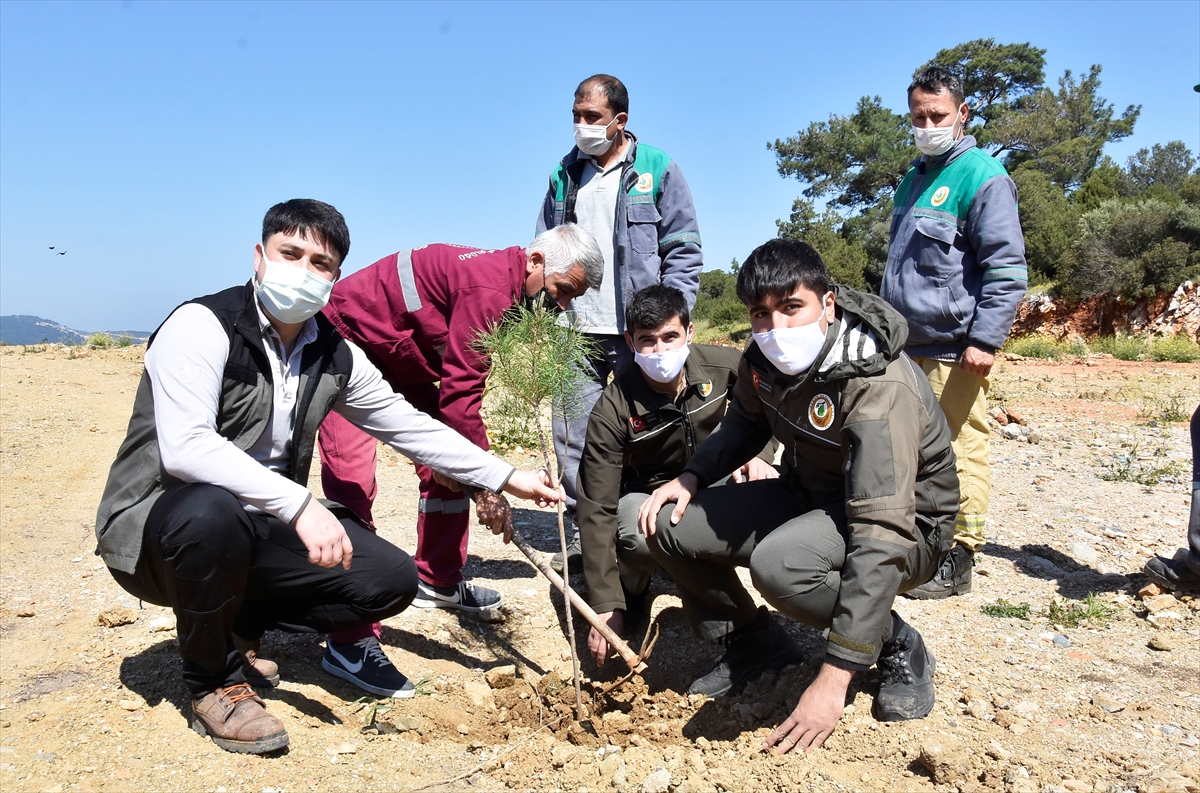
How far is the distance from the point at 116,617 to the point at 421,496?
1.30 m

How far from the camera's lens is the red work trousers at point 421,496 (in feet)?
11.3

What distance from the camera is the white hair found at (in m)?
3.28

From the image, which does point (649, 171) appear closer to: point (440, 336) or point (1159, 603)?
point (440, 336)

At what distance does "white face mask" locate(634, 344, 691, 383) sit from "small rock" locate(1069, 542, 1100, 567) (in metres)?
2.53

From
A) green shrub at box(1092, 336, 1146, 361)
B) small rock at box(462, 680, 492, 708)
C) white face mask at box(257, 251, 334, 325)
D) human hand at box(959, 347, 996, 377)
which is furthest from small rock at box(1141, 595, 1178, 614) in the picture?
green shrub at box(1092, 336, 1146, 361)

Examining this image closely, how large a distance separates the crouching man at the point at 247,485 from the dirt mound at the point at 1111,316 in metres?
18.8

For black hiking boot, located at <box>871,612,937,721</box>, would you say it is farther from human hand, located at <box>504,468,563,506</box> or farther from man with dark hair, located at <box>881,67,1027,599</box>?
human hand, located at <box>504,468,563,506</box>

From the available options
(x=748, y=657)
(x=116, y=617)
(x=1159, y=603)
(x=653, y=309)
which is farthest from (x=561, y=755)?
(x=1159, y=603)

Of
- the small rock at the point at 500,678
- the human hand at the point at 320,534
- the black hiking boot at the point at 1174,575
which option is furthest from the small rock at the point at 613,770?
the black hiking boot at the point at 1174,575

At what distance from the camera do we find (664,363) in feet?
10.9

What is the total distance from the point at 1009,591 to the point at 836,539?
5.76 ft

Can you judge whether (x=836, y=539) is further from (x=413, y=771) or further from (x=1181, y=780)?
(x=413, y=771)

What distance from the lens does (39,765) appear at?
2467 mm

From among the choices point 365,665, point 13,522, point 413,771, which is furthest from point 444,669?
point 13,522
